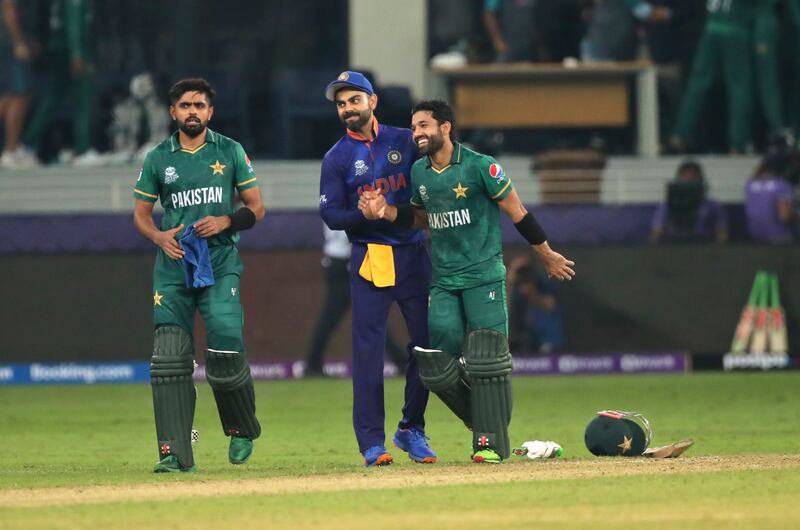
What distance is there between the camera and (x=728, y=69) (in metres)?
21.6

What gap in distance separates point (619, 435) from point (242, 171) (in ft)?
8.88

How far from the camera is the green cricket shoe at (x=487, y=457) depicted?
10.5m

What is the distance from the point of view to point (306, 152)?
873 inches

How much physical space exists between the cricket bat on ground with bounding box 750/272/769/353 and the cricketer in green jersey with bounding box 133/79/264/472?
1019cm

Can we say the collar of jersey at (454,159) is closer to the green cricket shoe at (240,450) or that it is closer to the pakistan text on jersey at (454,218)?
the pakistan text on jersey at (454,218)

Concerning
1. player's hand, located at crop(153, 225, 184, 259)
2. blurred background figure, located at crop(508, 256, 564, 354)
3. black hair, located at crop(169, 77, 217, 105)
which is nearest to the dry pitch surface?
player's hand, located at crop(153, 225, 184, 259)

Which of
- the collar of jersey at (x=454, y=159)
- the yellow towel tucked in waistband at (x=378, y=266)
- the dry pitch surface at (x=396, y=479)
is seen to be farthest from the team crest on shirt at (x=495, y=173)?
the dry pitch surface at (x=396, y=479)

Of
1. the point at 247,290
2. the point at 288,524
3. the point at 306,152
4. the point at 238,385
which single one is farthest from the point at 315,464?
the point at 306,152

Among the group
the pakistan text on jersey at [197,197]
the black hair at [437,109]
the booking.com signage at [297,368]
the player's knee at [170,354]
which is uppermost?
the black hair at [437,109]

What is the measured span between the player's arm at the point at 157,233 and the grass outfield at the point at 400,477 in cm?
123

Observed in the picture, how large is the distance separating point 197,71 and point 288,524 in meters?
14.6

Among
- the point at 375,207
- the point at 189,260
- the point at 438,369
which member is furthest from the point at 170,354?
the point at 438,369

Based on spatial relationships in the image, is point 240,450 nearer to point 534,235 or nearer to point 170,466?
point 170,466

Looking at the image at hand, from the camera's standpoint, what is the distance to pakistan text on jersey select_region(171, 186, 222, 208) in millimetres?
10492
